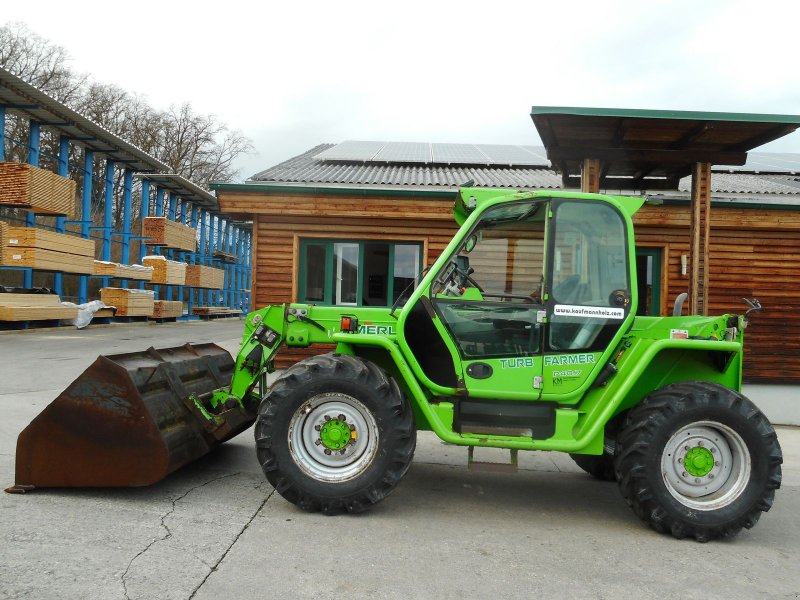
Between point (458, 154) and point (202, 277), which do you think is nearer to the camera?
point (458, 154)

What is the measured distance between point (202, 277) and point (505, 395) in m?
31.3

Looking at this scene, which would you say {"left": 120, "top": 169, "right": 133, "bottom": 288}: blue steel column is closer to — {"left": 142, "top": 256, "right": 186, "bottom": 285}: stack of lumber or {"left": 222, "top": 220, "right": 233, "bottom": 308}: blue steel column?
{"left": 142, "top": 256, "right": 186, "bottom": 285}: stack of lumber

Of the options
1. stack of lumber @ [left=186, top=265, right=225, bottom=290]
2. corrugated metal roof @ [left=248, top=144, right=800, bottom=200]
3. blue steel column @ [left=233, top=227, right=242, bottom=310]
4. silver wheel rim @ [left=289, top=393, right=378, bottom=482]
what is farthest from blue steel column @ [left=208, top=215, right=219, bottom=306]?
silver wheel rim @ [left=289, top=393, right=378, bottom=482]

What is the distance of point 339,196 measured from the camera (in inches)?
452

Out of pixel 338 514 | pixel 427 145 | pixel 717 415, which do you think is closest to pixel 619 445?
pixel 717 415

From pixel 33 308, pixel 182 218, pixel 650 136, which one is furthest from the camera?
pixel 182 218

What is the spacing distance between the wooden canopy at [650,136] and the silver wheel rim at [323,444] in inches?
173

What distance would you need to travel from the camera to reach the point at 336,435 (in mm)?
4820

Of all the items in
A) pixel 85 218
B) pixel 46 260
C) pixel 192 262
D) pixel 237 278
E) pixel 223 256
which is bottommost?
pixel 46 260

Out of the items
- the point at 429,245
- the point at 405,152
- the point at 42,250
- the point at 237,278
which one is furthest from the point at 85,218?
the point at 237,278

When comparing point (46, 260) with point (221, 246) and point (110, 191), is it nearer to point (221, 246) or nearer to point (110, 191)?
point (110, 191)

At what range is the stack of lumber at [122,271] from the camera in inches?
941

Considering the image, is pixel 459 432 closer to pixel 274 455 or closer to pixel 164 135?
pixel 274 455

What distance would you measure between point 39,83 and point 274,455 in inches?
1460
